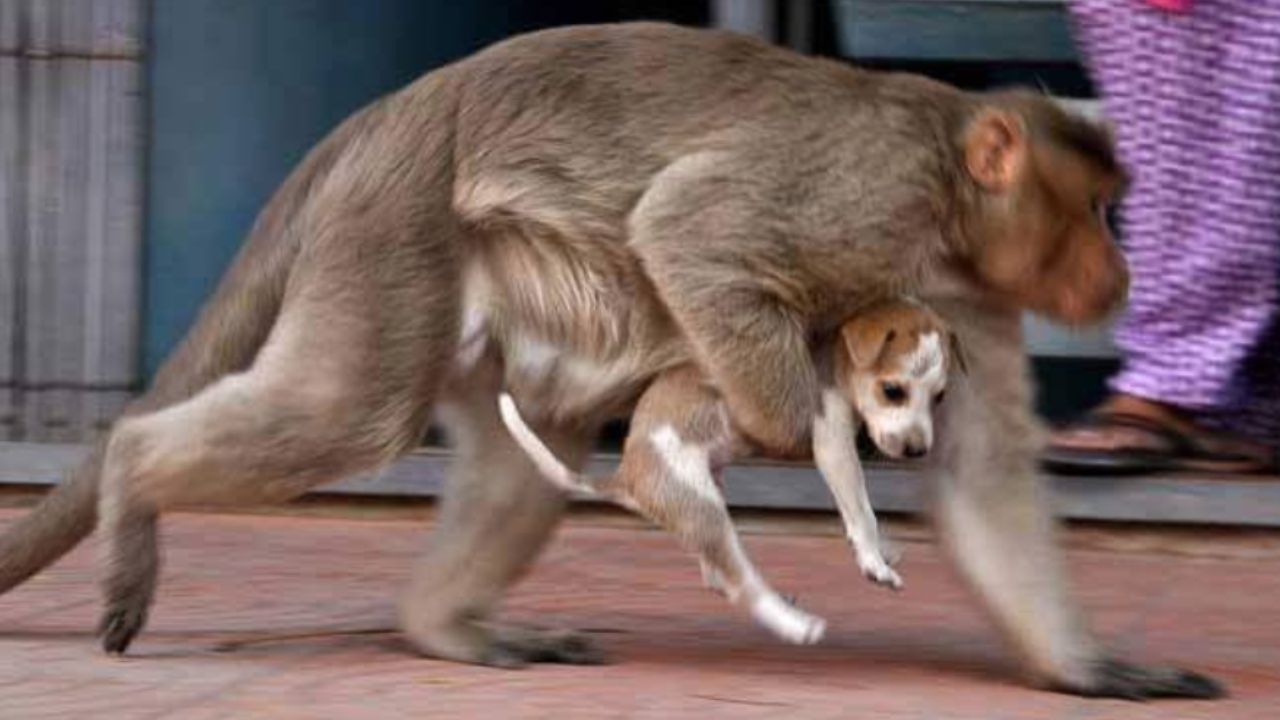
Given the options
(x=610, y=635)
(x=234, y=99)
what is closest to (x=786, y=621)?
(x=610, y=635)

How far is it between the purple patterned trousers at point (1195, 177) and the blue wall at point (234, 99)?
60.5 inches

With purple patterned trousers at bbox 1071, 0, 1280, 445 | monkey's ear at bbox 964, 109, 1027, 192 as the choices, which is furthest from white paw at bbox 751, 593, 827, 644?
purple patterned trousers at bbox 1071, 0, 1280, 445

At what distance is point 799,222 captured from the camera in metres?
5.73

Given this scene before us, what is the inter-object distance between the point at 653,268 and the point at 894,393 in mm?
487

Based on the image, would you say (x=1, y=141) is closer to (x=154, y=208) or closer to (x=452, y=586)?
(x=154, y=208)

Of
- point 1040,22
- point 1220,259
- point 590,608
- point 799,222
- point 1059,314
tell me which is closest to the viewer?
point 799,222

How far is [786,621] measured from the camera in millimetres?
5715

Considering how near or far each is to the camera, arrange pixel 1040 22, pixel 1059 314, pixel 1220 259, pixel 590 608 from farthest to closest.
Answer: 1. pixel 1040 22
2. pixel 1220 259
3. pixel 590 608
4. pixel 1059 314

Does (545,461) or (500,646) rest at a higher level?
(545,461)

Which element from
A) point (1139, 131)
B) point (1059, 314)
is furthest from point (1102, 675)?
point (1139, 131)

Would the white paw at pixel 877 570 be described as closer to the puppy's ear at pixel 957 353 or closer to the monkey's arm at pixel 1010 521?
the monkey's arm at pixel 1010 521

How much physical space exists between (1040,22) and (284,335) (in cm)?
299

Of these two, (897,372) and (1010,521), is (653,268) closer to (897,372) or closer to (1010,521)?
(897,372)

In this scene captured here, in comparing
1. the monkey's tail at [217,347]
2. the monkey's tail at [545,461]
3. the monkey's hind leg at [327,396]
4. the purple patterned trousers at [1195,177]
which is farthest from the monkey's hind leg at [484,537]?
the purple patterned trousers at [1195,177]
